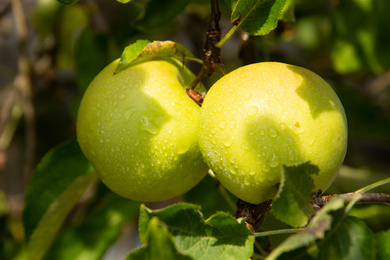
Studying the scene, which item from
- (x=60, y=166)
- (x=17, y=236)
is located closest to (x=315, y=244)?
(x=60, y=166)

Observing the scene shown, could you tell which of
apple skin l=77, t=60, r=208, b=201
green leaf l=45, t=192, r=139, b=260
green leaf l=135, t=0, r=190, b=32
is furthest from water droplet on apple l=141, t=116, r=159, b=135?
green leaf l=45, t=192, r=139, b=260

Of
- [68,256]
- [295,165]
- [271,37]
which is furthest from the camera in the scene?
[271,37]

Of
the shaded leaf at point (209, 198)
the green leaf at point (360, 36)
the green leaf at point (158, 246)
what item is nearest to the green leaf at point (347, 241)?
the green leaf at point (158, 246)

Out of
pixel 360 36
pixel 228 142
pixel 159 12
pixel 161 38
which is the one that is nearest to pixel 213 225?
pixel 228 142

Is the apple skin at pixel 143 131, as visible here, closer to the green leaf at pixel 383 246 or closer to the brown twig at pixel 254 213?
the brown twig at pixel 254 213

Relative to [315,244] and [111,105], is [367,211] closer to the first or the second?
[315,244]

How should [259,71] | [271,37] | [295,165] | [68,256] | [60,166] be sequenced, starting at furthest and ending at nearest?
[271,37] → [68,256] → [60,166] → [259,71] → [295,165]

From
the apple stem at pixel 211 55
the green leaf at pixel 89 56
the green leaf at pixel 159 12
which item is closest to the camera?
the apple stem at pixel 211 55
